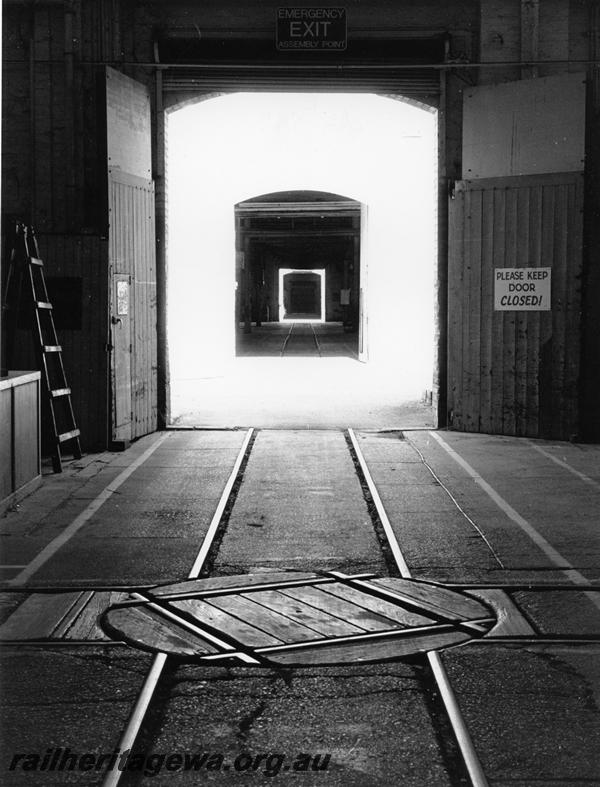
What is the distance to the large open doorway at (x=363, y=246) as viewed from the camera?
14883 millimetres

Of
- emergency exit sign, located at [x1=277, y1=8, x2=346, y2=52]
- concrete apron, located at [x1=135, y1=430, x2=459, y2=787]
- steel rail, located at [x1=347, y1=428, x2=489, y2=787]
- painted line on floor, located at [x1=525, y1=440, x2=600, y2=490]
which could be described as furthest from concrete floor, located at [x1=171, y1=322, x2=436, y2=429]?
concrete apron, located at [x1=135, y1=430, x2=459, y2=787]

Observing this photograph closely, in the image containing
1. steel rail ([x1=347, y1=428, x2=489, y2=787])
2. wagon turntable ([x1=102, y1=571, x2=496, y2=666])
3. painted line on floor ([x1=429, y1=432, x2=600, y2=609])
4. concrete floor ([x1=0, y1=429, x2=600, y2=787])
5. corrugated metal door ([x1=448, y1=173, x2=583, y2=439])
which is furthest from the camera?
corrugated metal door ([x1=448, y1=173, x2=583, y2=439])

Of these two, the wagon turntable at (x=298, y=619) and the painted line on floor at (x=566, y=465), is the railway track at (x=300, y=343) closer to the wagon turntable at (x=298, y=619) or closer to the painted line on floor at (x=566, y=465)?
the painted line on floor at (x=566, y=465)

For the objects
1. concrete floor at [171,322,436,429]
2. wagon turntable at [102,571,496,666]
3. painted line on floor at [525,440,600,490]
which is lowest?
wagon turntable at [102,571,496,666]

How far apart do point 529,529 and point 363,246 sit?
15451mm

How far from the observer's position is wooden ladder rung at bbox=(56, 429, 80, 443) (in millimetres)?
10286

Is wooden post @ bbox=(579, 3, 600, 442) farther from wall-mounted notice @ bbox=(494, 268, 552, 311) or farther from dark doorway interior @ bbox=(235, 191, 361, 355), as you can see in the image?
dark doorway interior @ bbox=(235, 191, 361, 355)

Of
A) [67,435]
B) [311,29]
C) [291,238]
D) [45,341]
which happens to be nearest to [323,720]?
[67,435]

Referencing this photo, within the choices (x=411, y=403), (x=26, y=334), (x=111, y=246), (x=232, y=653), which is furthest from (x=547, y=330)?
(x=232, y=653)

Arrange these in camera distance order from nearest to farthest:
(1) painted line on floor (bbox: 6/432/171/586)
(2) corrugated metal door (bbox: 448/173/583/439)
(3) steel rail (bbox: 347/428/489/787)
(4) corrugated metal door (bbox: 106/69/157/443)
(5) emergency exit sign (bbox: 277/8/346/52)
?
(3) steel rail (bbox: 347/428/489/787) < (1) painted line on floor (bbox: 6/432/171/586) < (4) corrugated metal door (bbox: 106/69/157/443) < (2) corrugated metal door (bbox: 448/173/583/439) < (5) emergency exit sign (bbox: 277/8/346/52)

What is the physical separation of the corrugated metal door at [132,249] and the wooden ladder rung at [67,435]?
1.99 feet

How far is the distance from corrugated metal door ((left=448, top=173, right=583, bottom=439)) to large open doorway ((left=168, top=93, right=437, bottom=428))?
2.92 ft

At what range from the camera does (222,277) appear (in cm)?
2059

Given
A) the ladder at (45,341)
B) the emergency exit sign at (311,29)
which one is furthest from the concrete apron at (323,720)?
the emergency exit sign at (311,29)
